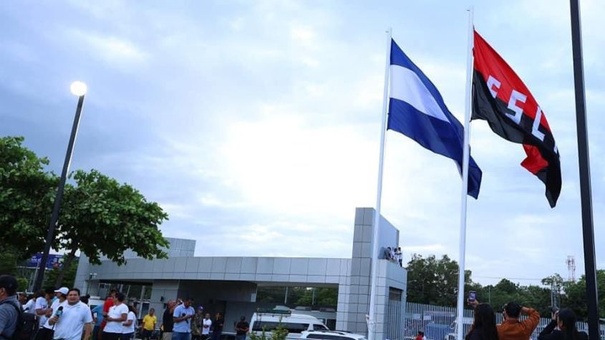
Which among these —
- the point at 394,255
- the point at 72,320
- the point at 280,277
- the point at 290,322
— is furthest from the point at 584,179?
the point at 280,277

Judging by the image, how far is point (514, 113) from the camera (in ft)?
26.9

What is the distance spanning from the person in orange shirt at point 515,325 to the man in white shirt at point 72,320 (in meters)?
6.25

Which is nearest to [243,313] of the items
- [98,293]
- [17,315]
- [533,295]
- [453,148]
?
[98,293]

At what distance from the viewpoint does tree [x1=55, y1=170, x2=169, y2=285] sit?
16.4 metres

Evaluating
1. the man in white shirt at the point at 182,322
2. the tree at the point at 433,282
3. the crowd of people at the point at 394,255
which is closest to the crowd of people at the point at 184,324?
the man in white shirt at the point at 182,322

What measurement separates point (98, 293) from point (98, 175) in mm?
33276

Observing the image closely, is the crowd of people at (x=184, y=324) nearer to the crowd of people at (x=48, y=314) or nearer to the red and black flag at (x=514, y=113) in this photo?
the crowd of people at (x=48, y=314)

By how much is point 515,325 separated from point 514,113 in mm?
3821

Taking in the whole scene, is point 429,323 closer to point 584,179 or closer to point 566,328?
point 584,179

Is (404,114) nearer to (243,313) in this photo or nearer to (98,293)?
(243,313)

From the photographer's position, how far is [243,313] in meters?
39.7

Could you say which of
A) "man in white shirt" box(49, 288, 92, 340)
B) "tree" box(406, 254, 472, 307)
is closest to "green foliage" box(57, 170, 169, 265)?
"man in white shirt" box(49, 288, 92, 340)

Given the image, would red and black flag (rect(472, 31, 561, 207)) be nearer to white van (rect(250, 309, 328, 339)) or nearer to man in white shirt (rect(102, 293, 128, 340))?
man in white shirt (rect(102, 293, 128, 340))

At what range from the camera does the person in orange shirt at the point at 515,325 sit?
541 cm
